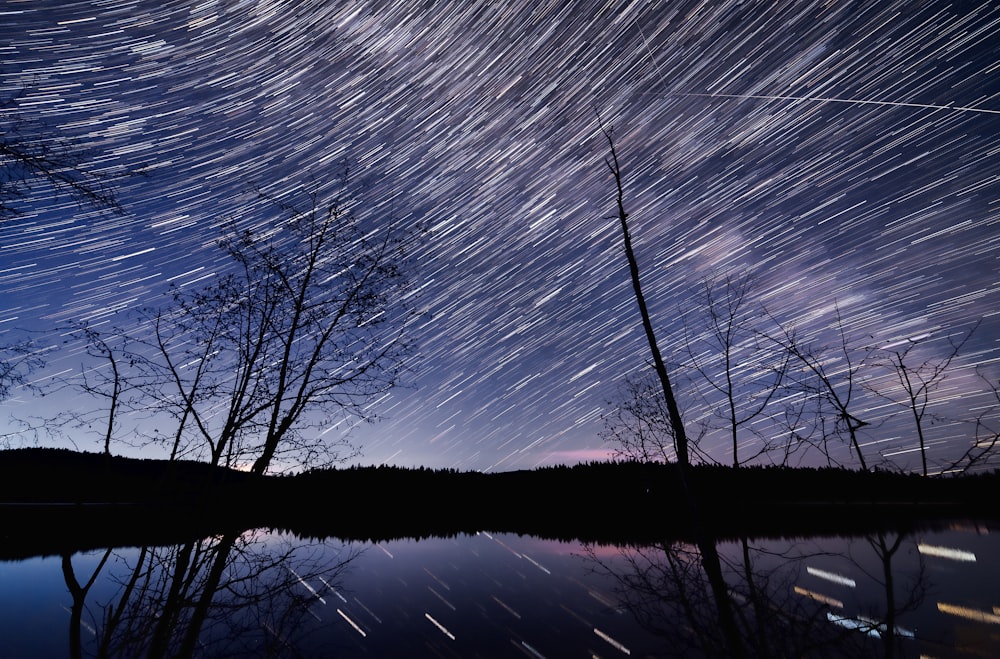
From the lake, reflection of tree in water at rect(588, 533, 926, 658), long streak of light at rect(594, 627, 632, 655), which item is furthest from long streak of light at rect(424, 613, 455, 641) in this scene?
reflection of tree in water at rect(588, 533, 926, 658)

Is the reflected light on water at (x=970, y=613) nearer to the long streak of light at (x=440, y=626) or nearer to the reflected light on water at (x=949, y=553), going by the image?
the reflected light on water at (x=949, y=553)

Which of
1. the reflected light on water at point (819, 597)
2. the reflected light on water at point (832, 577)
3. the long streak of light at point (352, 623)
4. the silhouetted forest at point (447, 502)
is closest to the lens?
the silhouetted forest at point (447, 502)

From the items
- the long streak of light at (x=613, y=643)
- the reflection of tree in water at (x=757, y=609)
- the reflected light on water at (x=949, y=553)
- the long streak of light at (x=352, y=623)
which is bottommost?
the long streak of light at (x=352, y=623)

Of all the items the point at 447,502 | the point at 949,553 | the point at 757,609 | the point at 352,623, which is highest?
the point at 447,502

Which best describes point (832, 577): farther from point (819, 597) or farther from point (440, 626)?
point (440, 626)

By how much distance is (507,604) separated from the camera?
10.1 metres

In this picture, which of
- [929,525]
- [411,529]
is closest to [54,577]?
[411,529]

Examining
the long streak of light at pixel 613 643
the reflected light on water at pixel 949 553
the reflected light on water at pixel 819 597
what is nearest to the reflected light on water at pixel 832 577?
the reflected light on water at pixel 819 597

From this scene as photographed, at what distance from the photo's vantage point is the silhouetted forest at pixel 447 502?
4156 mm

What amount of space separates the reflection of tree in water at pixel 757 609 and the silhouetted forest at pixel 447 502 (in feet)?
3.12

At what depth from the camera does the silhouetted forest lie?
416 centimetres

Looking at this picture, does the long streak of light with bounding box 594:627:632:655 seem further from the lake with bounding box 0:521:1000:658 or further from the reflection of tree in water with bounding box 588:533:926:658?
the reflection of tree in water with bounding box 588:533:926:658

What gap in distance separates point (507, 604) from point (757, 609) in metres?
6.35

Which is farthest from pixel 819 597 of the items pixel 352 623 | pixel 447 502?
pixel 447 502
